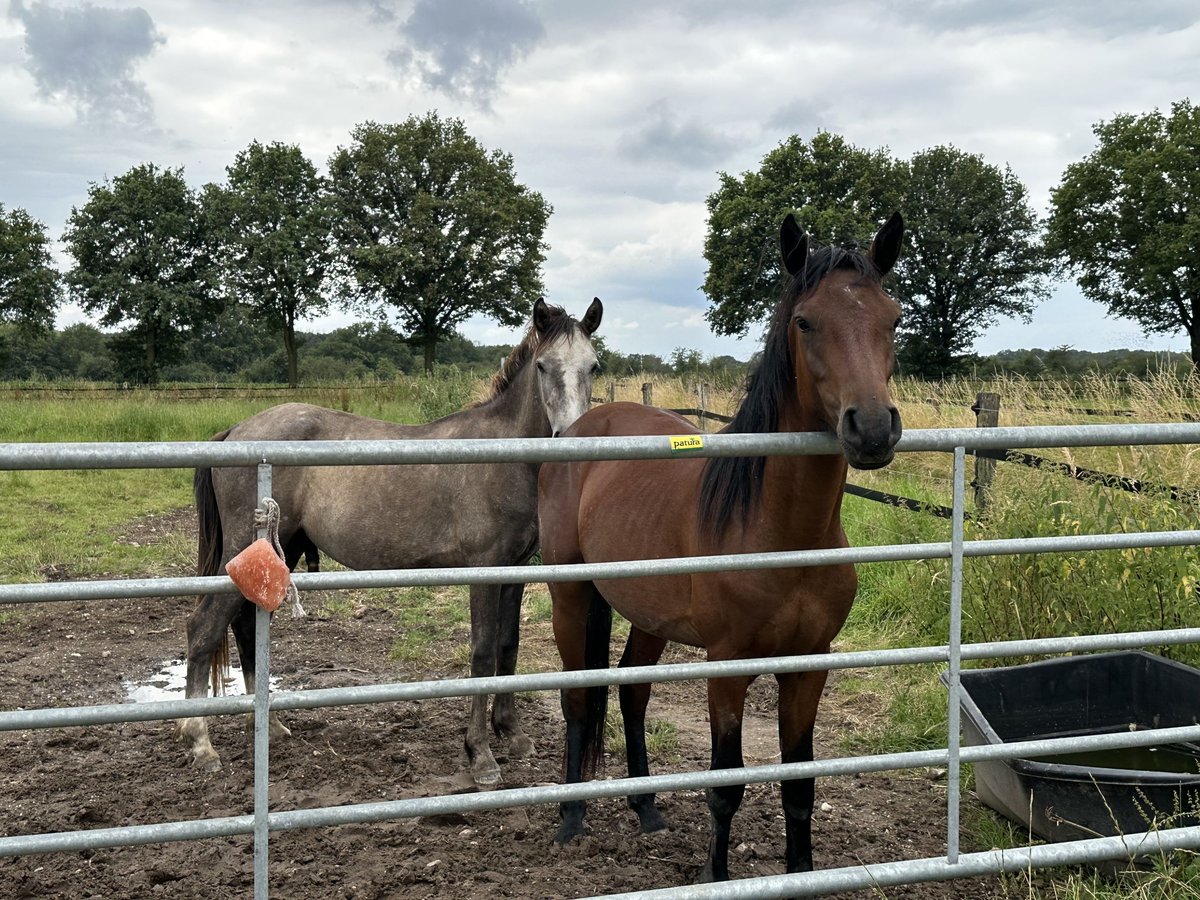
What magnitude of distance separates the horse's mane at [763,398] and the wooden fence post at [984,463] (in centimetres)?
390

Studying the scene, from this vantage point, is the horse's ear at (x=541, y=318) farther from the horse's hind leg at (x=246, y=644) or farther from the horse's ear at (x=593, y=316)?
the horse's hind leg at (x=246, y=644)

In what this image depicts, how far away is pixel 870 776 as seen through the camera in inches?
158

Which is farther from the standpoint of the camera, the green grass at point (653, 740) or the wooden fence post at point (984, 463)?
the wooden fence post at point (984, 463)

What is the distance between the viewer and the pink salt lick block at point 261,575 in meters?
1.92

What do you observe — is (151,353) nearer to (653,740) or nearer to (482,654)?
(482,654)

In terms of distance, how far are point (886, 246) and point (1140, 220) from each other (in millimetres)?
37566

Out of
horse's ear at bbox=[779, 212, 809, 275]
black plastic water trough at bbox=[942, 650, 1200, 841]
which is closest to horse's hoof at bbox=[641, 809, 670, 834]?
black plastic water trough at bbox=[942, 650, 1200, 841]

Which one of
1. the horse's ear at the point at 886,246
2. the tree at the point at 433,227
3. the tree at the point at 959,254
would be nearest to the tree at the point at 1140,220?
the tree at the point at 959,254

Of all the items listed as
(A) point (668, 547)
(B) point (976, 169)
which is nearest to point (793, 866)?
(A) point (668, 547)

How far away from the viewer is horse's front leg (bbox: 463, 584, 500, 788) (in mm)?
4203

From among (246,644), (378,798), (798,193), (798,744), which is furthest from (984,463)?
(798,193)

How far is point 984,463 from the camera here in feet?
21.2

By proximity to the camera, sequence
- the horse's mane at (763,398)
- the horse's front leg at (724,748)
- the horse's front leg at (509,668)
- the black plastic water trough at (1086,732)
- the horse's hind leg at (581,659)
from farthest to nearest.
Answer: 1. the horse's front leg at (509,668)
2. the horse's hind leg at (581,659)
3. the black plastic water trough at (1086,732)
4. the horse's front leg at (724,748)
5. the horse's mane at (763,398)

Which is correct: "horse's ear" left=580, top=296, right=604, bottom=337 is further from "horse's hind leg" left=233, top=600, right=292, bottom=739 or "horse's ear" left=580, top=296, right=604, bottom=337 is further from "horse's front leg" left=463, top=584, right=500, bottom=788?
"horse's hind leg" left=233, top=600, right=292, bottom=739
